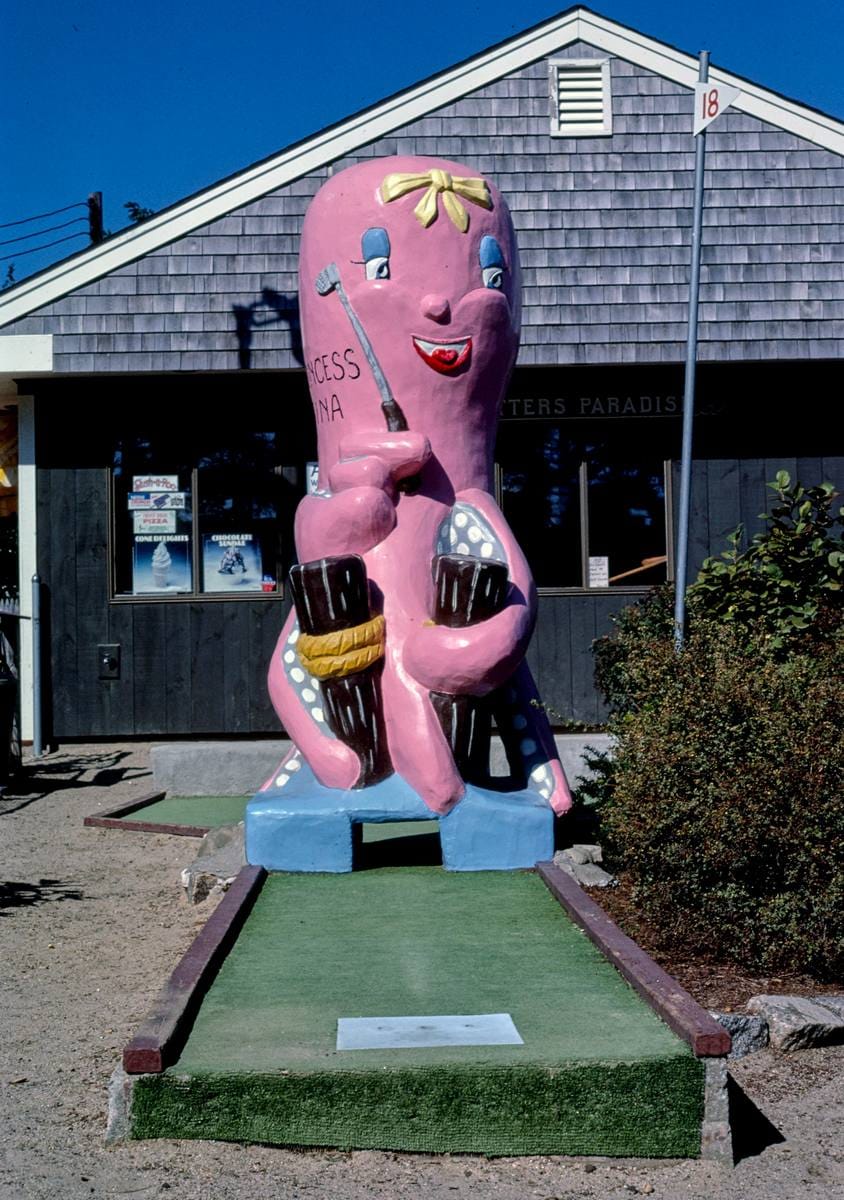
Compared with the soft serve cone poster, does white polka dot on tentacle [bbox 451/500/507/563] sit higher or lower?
higher

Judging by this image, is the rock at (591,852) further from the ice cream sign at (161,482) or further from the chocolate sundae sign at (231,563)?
the ice cream sign at (161,482)

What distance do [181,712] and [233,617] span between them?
973 mm

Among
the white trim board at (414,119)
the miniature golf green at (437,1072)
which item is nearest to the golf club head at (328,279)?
the miniature golf green at (437,1072)

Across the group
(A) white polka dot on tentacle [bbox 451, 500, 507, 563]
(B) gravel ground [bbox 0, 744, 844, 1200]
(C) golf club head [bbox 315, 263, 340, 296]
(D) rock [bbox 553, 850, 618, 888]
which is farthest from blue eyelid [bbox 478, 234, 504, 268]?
(B) gravel ground [bbox 0, 744, 844, 1200]

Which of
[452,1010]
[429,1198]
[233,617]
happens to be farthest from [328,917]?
[233,617]

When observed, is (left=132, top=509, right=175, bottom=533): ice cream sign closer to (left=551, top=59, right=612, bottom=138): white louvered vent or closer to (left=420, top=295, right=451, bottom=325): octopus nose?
(left=551, top=59, right=612, bottom=138): white louvered vent

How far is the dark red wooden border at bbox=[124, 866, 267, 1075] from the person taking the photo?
357 centimetres

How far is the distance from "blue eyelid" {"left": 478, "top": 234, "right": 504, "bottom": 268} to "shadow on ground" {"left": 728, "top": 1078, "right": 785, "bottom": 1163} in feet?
14.0

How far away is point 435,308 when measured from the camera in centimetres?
673

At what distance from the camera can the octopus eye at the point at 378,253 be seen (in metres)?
6.81

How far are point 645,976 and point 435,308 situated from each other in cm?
362

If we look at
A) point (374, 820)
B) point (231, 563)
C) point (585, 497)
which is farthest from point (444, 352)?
point (231, 563)

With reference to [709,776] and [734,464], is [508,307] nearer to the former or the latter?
[709,776]

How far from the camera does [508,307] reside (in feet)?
23.0
